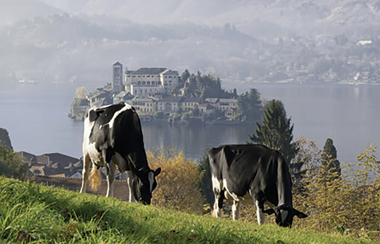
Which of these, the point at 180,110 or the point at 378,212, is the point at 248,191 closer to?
the point at 378,212

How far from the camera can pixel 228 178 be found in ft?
22.9

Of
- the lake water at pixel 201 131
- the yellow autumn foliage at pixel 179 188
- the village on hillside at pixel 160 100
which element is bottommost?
the lake water at pixel 201 131

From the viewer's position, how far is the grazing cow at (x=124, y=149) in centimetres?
666

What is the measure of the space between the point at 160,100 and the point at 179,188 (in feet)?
340

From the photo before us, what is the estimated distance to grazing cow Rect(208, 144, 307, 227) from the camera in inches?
237

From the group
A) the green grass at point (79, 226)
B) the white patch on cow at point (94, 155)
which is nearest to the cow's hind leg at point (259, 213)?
the green grass at point (79, 226)

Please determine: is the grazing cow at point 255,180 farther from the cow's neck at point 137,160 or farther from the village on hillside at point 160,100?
the village on hillside at point 160,100

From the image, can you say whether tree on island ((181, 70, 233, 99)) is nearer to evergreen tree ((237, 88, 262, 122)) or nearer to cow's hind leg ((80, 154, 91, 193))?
evergreen tree ((237, 88, 262, 122))

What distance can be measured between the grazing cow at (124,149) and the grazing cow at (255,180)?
1.02 meters

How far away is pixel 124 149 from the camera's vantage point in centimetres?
683

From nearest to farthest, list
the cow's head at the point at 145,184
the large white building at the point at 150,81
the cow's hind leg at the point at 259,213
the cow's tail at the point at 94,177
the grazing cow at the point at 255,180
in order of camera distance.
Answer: the grazing cow at the point at 255,180 < the cow's hind leg at the point at 259,213 < the cow's head at the point at 145,184 < the cow's tail at the point at 94,177 < the large white building at the point at 150,81

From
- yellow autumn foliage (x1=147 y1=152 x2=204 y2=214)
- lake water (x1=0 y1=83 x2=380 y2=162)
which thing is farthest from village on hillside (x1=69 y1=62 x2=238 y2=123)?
yellow autumn foliage (x1=147 y1=152 x2=204 y2=214)

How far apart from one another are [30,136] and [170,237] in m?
122

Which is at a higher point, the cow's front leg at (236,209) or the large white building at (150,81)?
the large white building at (150,81)
